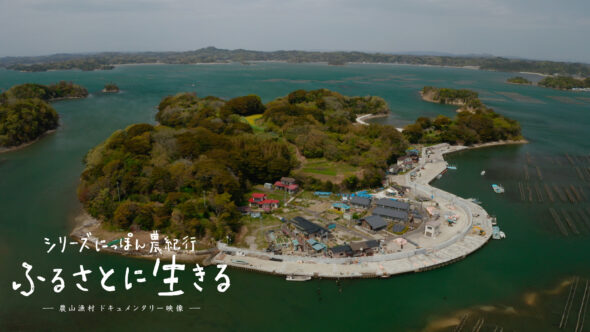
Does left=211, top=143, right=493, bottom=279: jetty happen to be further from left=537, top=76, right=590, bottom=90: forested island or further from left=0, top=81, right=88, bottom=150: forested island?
left=537, top=76, right=590, bottom=90: forested island

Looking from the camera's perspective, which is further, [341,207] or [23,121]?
[23,121]

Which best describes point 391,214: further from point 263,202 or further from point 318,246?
point 263,202

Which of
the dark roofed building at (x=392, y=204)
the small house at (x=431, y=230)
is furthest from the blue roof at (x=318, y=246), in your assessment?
the small house at (x=431, y=230)

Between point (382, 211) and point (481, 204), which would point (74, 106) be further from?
point (481, 204)

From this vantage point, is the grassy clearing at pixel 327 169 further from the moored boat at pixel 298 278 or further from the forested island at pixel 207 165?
the moored boat at pixel 298 278

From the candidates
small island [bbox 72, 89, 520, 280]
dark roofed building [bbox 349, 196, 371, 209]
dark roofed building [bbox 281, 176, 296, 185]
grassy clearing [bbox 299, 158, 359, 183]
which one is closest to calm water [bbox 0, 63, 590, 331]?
small island [bbox 72, 89, 520, 280]

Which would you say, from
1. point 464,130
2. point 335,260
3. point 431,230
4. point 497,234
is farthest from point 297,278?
point 464,130
